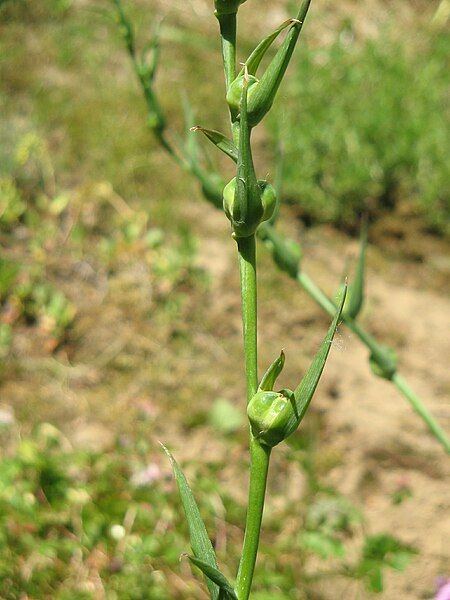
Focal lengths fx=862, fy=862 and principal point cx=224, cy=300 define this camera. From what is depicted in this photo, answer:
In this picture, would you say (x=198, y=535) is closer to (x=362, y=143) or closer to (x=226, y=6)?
(x=226, y=6)

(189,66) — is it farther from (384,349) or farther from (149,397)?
(384,349)

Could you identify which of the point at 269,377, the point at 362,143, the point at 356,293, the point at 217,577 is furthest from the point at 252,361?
the point at 362,143

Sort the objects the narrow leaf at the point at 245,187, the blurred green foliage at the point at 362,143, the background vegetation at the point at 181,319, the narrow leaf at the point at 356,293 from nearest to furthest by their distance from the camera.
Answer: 1. the narrow leaf at the point at 245,187
2. the narrow leaf at the point at 356,293
3. the background vegetation at the point at 181,319
4. the blurred green foliage at the point at 362,143

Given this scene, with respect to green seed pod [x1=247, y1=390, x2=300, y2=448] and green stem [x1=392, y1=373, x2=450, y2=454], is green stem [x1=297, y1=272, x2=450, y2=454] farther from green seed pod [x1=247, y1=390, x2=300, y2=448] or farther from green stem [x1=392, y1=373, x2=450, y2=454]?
green seed pod [x1=247, y1=390, x2=300, y2=448]

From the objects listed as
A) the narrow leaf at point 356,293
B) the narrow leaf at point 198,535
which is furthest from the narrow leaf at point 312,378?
the narrow leaf at point 356,293

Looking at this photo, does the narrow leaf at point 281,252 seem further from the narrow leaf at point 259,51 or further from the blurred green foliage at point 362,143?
the blurred green foliage at point 362,143

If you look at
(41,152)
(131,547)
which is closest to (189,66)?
(41,152)

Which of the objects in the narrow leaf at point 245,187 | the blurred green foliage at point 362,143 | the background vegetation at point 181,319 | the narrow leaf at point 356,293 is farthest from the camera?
the blurred green foliage at point 362,143
